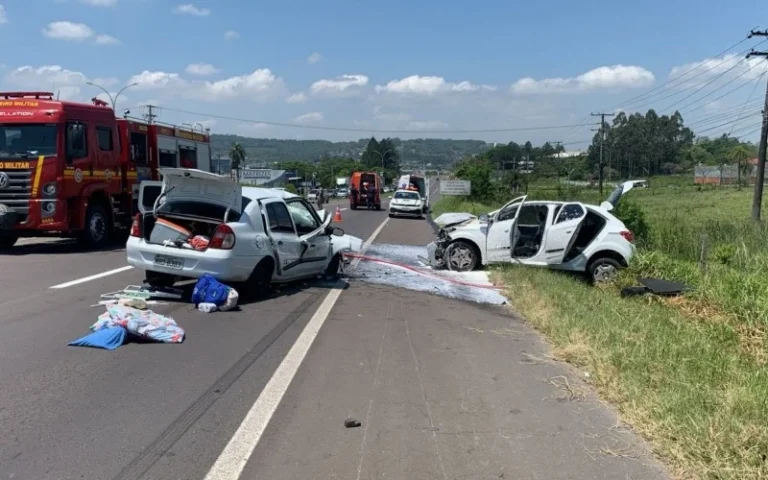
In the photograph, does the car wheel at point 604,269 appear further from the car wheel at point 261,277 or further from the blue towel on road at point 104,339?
the blue towel on road at point 104,339

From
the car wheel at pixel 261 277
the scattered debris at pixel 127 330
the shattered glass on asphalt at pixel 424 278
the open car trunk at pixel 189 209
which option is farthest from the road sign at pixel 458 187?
the scattered debris at pixel 127 330

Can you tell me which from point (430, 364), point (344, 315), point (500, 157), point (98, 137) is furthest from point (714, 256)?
point (500, 157)

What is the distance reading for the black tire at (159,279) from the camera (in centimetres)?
1036

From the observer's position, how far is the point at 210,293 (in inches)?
358

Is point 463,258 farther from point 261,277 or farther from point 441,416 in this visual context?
point 441,416

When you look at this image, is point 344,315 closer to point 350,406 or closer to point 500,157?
point 350,406

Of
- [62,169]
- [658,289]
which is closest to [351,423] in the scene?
[658,289]

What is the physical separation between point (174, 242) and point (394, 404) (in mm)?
5446

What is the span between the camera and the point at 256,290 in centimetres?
1014

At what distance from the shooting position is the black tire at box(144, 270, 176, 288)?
1036 centimetres

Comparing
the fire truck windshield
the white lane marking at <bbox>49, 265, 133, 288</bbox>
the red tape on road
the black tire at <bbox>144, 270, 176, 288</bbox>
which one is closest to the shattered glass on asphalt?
the red tape on road

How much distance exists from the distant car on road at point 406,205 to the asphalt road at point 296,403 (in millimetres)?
28843

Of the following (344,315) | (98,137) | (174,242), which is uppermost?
(98,137)

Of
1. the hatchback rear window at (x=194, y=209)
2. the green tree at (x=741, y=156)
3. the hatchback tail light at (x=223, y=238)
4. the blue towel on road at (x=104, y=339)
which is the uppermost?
the green tree at (x=741, y=156)
